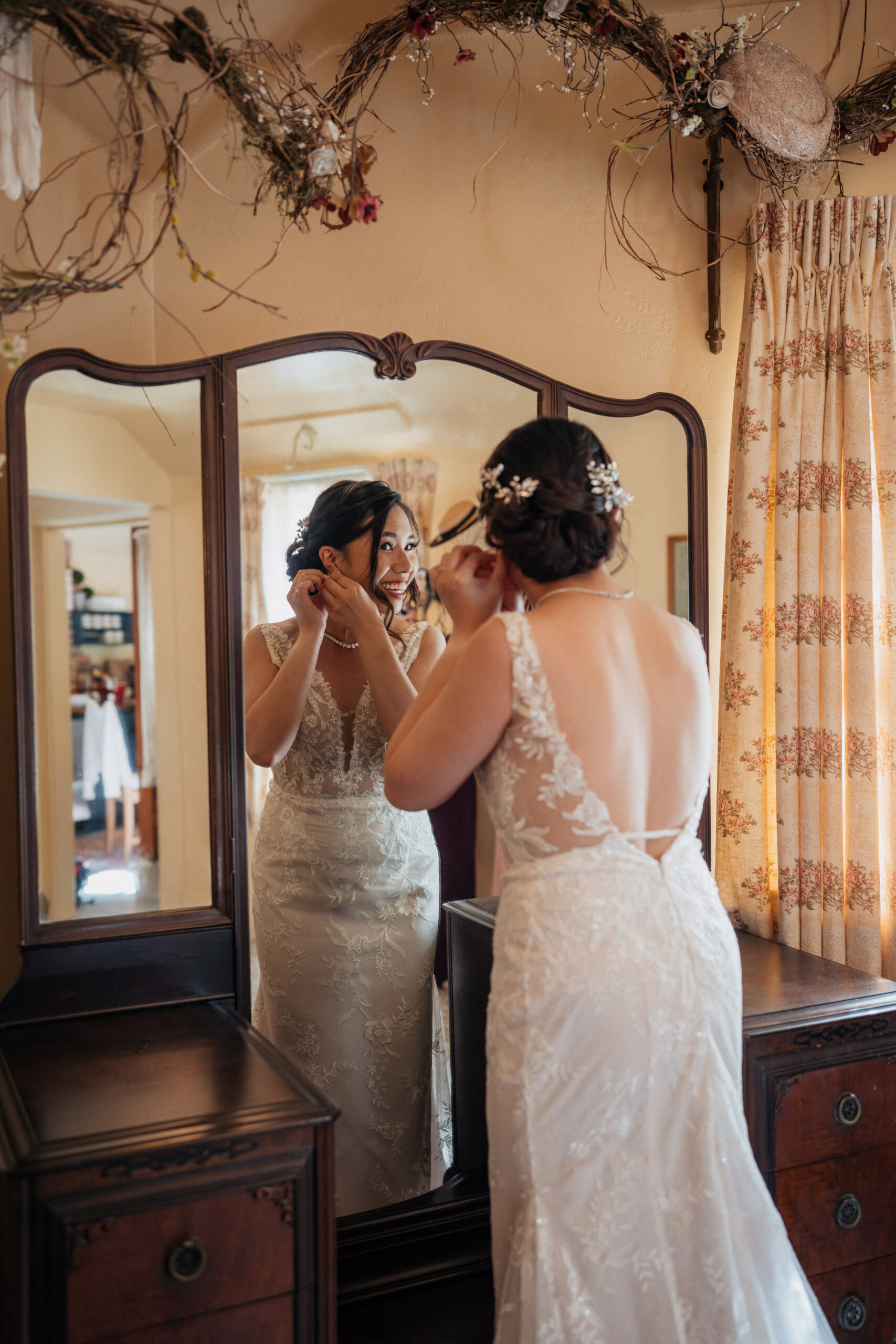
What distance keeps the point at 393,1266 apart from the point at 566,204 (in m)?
2.34

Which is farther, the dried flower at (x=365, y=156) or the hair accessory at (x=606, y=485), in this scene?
the dried flower at (x=365, y=156)

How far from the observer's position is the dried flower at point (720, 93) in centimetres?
221

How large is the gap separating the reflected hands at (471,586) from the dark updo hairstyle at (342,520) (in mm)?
348

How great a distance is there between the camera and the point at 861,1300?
6.46 ft

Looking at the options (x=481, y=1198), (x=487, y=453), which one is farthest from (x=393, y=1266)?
(x=487, y=453)

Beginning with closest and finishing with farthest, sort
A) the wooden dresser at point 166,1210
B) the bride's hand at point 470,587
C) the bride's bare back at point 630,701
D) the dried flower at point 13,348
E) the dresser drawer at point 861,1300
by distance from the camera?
the wooden dresser at point 166,1210, the bride's bare back at point 630,701, the dried flower at point 13,348, the bride's hand at point 470,587, the dresser drawer at point 861,1300

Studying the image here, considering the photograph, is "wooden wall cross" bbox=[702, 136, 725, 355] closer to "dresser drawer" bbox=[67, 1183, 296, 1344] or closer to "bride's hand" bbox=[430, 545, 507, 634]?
"bride's hand" bbox=[430, 545, 507, 634]

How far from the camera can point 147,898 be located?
193 cm

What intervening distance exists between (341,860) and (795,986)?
0.95 metres

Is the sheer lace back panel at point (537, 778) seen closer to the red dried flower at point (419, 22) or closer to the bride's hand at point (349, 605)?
the bride's hand at point (349, 605)

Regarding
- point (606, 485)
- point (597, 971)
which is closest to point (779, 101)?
point (606, 485)

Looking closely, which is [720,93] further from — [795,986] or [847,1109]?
[847,1109]

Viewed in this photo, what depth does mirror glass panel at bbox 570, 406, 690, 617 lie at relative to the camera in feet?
7.80

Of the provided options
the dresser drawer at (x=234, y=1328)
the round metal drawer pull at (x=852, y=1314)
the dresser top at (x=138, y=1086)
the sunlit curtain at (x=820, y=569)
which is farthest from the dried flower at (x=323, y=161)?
the round metal drawer pull at (x=852, y=1314)
